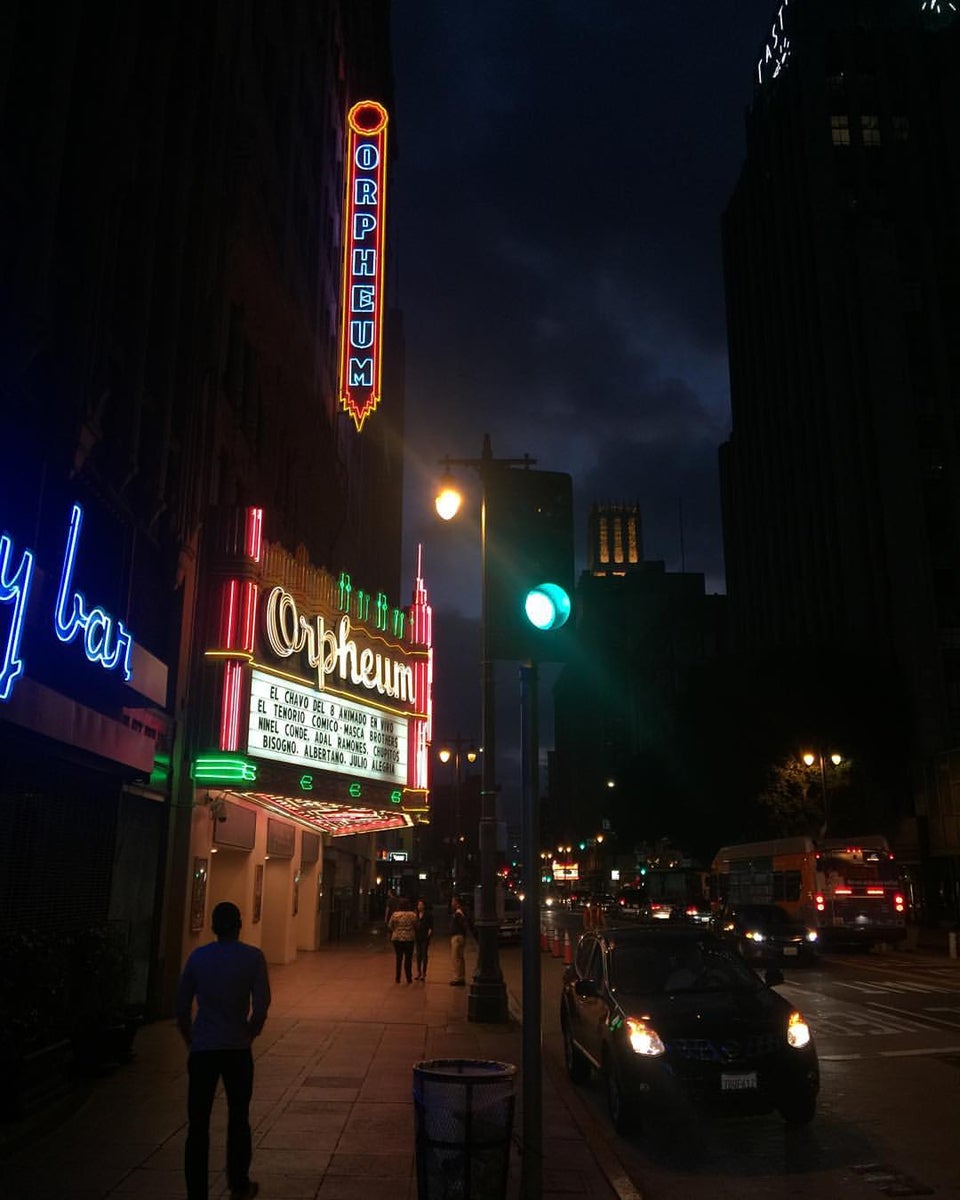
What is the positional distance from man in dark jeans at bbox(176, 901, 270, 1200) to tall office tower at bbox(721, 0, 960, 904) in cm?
4545

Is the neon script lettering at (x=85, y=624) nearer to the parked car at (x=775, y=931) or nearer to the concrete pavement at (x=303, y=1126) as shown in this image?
the concrete pavement at (x=303, y=1126)

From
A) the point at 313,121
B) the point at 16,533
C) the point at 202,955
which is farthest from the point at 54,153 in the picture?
the point at 313,121

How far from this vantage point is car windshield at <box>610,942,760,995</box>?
10523 millimetres

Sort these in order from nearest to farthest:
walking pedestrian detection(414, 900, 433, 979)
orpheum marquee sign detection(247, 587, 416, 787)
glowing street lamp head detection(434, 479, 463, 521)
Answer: glowing street lamp head detection(434, 479, 463, 521), orpheum marquee sign detection(247, 587, 416, 787), walking pedestrian detection(414, 900, 433, 979)

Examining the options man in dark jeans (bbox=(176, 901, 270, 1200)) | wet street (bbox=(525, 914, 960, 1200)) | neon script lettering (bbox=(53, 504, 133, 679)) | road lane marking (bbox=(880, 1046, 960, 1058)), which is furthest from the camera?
road lane marking (bbox=(880, 1046, 960, 1058))

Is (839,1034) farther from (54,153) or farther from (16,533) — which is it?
(54,153)

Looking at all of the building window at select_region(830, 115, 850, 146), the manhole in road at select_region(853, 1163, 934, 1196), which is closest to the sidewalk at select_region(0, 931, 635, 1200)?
the manhole in road at select_region(853, 1163, 934, 1196)

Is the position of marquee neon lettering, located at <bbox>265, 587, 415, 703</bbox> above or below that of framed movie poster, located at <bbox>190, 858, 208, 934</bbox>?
above

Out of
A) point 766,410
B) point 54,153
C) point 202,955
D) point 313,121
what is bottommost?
point 202,955

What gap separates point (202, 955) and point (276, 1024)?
1005 centimetres

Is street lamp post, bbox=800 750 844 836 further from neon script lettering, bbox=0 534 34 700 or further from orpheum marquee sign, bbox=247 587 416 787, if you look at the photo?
neon script lettering, bbox=0 534 34 700

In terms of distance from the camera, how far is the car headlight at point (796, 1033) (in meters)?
9.37

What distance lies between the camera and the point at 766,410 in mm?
78688

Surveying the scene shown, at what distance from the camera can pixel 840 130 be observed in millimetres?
72188
